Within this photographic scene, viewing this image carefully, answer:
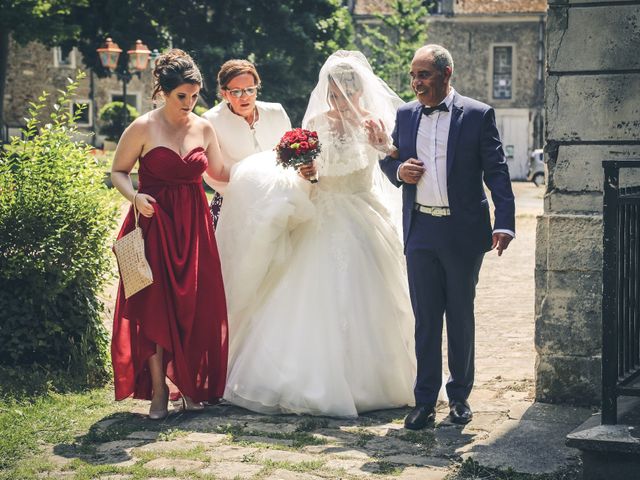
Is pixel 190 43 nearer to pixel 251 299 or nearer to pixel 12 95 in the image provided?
pixel 12 95

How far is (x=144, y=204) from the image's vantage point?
589 centimetres

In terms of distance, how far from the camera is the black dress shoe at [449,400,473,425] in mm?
5691

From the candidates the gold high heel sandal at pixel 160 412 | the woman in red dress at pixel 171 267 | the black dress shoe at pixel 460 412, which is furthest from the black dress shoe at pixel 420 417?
the gold high heel sandal at pixel 160 412

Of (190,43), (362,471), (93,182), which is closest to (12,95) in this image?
(190,43)

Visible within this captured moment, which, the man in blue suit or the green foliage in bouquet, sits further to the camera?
the green foliage in bouquet

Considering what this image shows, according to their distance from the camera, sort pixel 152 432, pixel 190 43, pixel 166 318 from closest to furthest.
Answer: pixel 152 432 → pixel 166 318 → pixel 190 43

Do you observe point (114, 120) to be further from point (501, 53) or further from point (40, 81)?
point (501, 53)

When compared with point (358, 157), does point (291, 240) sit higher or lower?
lower

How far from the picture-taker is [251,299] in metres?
6.45

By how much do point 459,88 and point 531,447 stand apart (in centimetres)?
4336

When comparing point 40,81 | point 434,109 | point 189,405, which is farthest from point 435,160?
point 40,81

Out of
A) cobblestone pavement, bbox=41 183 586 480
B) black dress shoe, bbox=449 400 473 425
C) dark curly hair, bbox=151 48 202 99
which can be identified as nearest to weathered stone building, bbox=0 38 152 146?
dark curly hair, bbox=151 48 202 99

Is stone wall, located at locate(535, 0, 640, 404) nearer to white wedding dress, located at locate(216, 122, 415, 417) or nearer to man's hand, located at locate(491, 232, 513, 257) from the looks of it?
man's hand, located at locate(491, 232, 513, 257)

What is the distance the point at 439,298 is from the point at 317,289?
87 cm
